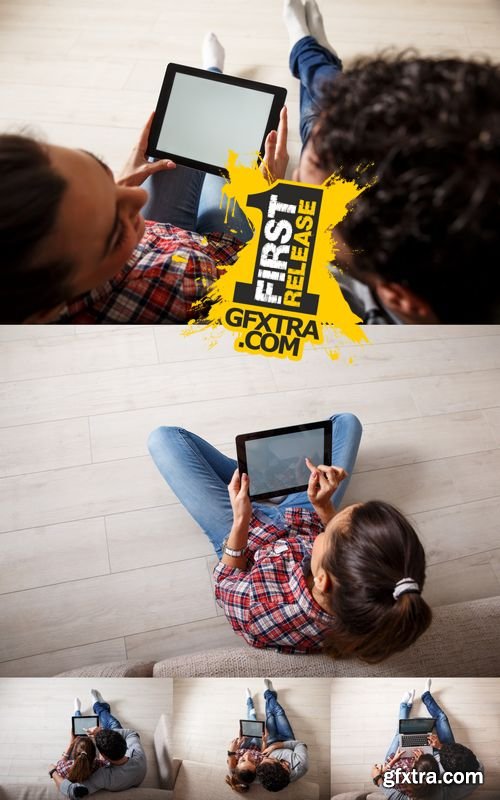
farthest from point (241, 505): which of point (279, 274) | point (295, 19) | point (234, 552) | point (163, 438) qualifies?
point (295, 19)

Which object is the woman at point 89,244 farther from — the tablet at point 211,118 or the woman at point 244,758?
the woman at point 244,758

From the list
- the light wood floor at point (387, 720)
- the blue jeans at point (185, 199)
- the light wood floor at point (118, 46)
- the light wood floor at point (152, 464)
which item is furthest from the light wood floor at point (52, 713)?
the light wood floor at point (118, 46)

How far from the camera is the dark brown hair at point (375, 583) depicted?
71 centimetres

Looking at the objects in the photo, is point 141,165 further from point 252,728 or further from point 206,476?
point 252,728

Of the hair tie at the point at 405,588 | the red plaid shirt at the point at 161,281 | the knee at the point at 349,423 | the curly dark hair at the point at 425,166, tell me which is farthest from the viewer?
the knee at the point at 349,423

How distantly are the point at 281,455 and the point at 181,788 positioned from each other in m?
0.46

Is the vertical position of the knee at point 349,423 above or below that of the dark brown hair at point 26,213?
below

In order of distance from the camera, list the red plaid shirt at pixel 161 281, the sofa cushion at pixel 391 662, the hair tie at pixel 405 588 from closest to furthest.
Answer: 1. the red plaid shirt at pixel 161 281
2. the hair tie at pixel 405 588
3. the sofa cushion at pixel 391 662

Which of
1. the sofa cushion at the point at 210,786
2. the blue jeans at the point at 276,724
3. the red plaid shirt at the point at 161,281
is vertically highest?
the red plaid shirt at the point at 161,281

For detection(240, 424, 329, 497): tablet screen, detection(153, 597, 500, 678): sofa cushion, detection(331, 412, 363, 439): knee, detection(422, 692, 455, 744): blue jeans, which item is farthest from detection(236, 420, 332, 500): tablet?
detection(422, 692, 455, 744): blue jeans

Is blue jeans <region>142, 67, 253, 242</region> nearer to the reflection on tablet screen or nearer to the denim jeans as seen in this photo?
the reflection on tablet screen

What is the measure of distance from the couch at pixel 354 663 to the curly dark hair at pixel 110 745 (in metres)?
0.08

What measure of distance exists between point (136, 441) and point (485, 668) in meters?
0.66

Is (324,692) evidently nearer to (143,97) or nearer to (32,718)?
(32,718)
